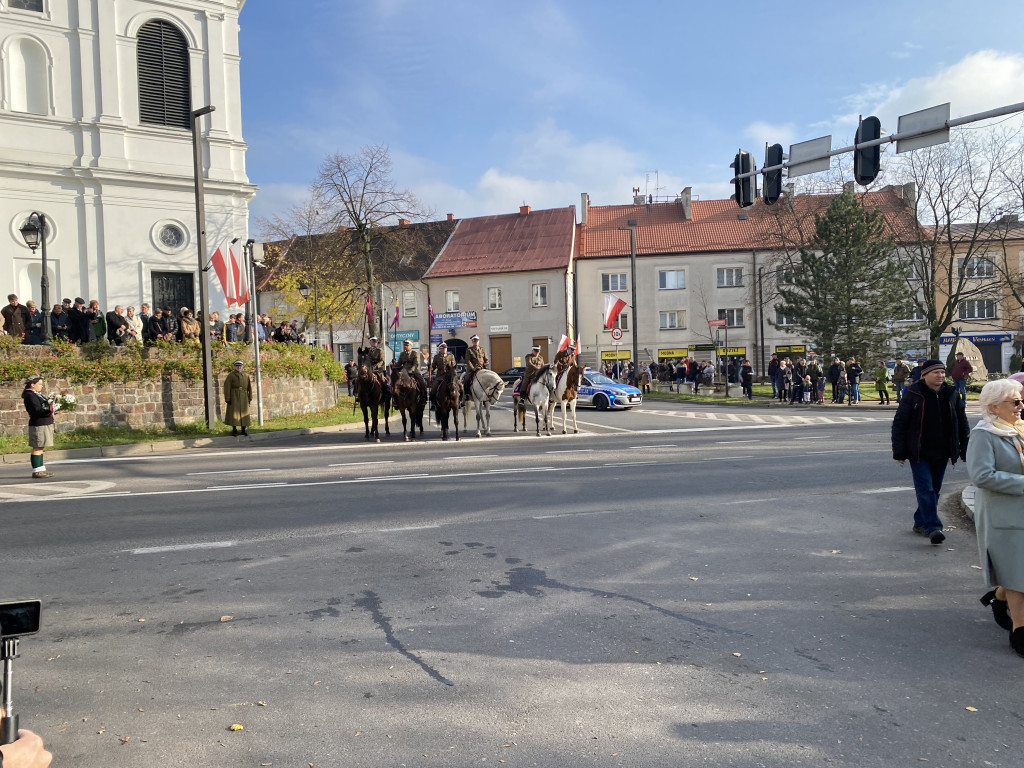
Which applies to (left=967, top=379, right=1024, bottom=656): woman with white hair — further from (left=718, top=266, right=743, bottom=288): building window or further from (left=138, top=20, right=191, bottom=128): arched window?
(left=718, top=266, right=743, bottom=288): building window

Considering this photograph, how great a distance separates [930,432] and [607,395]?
896 inches

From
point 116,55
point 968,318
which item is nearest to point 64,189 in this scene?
point 116,55

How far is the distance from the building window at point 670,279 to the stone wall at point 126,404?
132ft

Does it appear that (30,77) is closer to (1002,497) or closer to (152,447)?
(152,447)

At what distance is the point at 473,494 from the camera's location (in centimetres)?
1066

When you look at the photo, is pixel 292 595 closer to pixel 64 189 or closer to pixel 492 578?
pixel 492 578

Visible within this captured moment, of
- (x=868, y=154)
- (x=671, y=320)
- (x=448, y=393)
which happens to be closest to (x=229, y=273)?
(x=448, y=393)

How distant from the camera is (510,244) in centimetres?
6228

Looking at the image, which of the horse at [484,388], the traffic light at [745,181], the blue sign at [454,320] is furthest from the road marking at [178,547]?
the blue sign at [454,320]

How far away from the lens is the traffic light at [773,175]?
16.3 metres

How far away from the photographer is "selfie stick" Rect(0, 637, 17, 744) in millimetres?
2814

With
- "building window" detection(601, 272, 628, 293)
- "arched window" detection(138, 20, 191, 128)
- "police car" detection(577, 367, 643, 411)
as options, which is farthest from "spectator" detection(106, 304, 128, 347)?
"building window" detection(601, 272, 628, 293)

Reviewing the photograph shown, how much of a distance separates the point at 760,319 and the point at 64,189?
4368 cm

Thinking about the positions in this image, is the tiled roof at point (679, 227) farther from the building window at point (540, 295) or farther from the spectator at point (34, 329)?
the spectator at point (34, 329)
